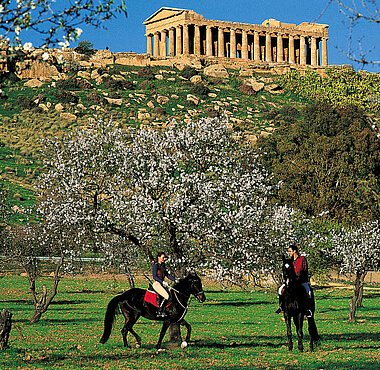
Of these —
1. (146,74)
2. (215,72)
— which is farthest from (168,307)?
(215,72)

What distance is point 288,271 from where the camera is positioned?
64.4 feet

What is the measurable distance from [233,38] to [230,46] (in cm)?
223

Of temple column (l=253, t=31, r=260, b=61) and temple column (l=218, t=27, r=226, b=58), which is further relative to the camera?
temple column (l=253, t=31, r=260, b=61)

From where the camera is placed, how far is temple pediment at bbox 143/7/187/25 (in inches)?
6206

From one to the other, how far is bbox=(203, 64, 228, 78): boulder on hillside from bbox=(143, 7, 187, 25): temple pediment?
19057 mm

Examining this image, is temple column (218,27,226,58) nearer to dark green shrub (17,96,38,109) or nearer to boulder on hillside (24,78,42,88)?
boulder on hillside (24,78,42,88)

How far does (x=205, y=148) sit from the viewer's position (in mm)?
26281

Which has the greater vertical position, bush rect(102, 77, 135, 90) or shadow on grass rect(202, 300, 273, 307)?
bush rect(102, 77, 135, 90)

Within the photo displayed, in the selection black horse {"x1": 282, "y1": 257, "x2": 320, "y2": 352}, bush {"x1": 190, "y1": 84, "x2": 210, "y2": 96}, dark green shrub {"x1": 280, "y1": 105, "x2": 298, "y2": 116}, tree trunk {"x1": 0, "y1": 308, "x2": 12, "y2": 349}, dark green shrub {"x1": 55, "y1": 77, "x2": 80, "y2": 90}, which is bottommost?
tree trunk {"x1": 0, "y1": 308, "x2": 12, "y2": 349}

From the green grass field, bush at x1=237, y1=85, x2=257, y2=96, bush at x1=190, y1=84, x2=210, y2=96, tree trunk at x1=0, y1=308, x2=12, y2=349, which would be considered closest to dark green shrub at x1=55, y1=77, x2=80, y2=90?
bush at x1=190, y1=84, x2=210, y2=96

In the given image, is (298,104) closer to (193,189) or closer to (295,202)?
(295,202)

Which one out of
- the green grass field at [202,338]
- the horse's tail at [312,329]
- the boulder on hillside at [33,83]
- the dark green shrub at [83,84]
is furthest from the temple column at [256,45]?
the horse's tail at [312,329]

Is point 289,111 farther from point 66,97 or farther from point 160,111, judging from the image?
point 66,97

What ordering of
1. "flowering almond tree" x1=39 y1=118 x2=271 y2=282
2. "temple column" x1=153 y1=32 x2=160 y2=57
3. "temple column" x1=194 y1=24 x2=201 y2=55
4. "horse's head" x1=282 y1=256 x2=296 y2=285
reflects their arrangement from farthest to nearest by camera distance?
"temple column" x1=153 y1=32 x2=160 y2=57 → "temple column" x1=194 y1=24 x2=201 y2=55 → "flowering almond tree" x1=39 y1=118 x2=271 y2=282 → "horse's head" x1=282 y1=256 x2=296 y2=285
